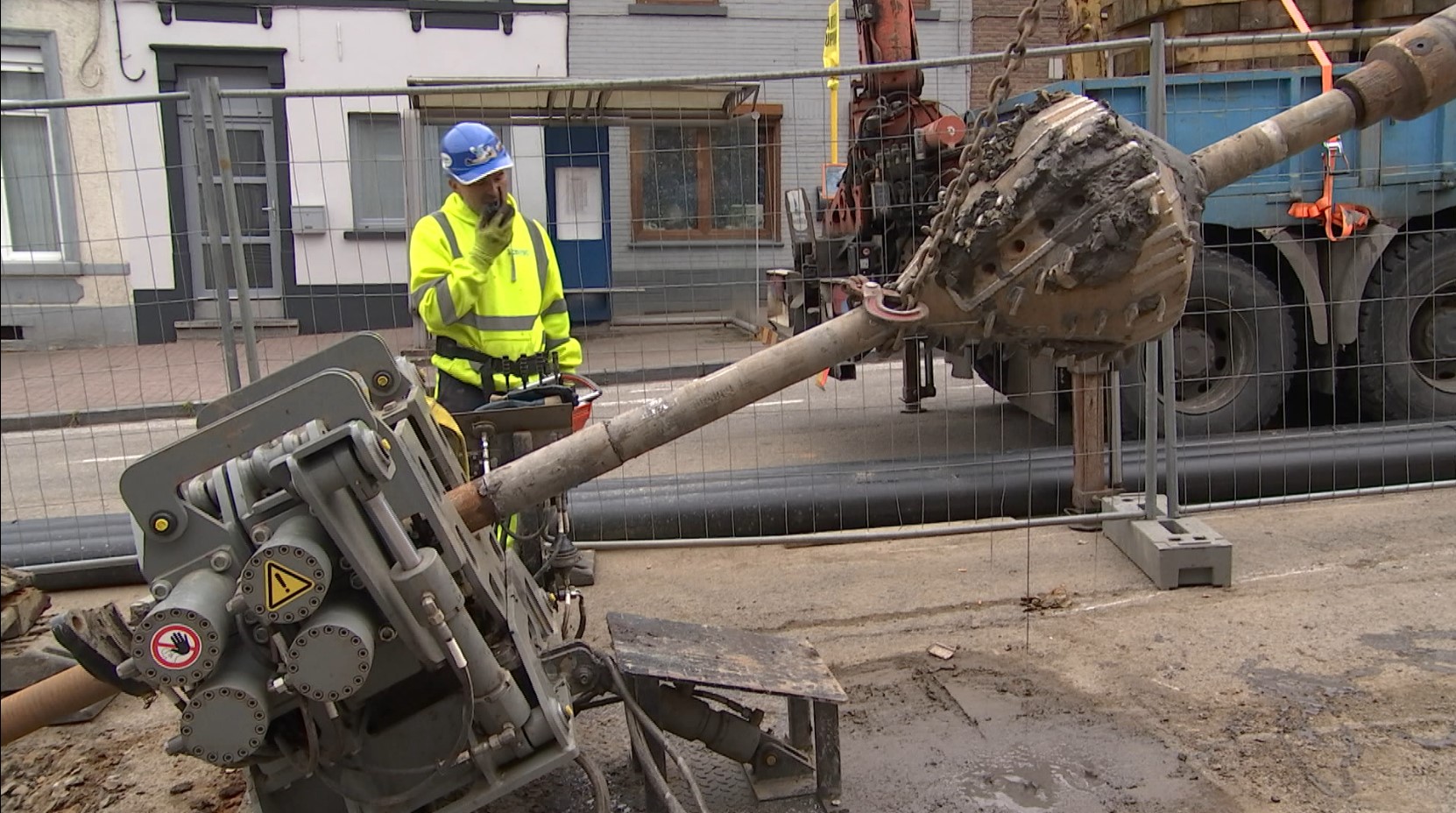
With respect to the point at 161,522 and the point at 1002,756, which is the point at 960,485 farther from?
the point at 161,522

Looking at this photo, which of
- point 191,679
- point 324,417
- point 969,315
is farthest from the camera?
point 969,315

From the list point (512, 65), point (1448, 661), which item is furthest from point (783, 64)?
point (1448, 661)

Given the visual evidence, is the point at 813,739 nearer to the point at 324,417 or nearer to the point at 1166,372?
the point at 324,417

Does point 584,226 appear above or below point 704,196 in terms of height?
below

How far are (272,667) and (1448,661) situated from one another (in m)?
3.74

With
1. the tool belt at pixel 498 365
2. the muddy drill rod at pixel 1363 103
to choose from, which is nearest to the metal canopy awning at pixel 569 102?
the tool belt at pixel 498 365

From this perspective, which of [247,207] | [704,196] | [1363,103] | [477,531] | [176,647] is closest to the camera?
[176,647]

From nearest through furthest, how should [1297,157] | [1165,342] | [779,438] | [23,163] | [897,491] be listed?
1. [23,163]
2. [1165,342]
3. [897,491]
4. [1297,157]
5. [779,438]

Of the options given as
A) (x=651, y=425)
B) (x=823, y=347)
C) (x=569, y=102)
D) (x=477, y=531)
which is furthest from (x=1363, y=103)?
(x=569, y=102)

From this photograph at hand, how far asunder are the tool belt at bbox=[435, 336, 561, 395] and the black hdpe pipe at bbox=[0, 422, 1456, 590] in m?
1.16

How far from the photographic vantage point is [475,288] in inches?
156

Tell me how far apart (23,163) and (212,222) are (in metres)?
2.88

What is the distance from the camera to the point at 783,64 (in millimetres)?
16453

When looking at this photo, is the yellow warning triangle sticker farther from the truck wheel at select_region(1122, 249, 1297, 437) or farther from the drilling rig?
the truck wheel at select_region(1122, 249, 1297, 437)
